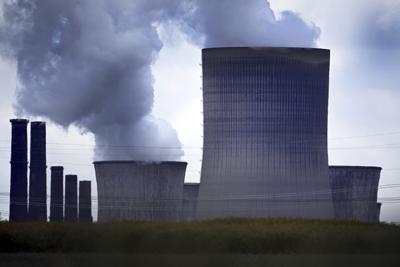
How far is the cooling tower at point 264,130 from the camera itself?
51719 mm

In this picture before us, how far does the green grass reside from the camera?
31859 mm

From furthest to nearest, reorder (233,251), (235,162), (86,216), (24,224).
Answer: (86,216)
(235,162)
(24,224)
(233,251)

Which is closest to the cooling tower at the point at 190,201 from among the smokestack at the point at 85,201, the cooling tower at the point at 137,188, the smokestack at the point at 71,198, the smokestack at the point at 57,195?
the cooling tower at the point at 137,188

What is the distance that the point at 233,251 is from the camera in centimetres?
3431

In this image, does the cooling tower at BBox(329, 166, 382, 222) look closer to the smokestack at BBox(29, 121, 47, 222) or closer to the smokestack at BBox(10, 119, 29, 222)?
the smokestack at BBox(29, 121, 47, 222)

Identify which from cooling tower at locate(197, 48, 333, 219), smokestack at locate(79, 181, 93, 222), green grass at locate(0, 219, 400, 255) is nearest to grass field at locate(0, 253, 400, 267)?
green grass at locate(0, 219, 400, 255)

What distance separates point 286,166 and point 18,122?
54.5 ft

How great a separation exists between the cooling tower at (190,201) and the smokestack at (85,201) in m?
5.65

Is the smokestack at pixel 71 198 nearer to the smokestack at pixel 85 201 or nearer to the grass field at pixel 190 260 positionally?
the smokestack at pixel 85 201

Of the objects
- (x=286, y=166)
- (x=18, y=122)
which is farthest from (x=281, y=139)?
(x=18, y=122)

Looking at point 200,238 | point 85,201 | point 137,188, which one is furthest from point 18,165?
point 200,238

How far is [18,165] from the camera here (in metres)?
61.3

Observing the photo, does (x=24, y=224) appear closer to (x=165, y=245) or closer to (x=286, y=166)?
(x=165, y=245)

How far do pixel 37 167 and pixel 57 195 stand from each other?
364 centimetres
